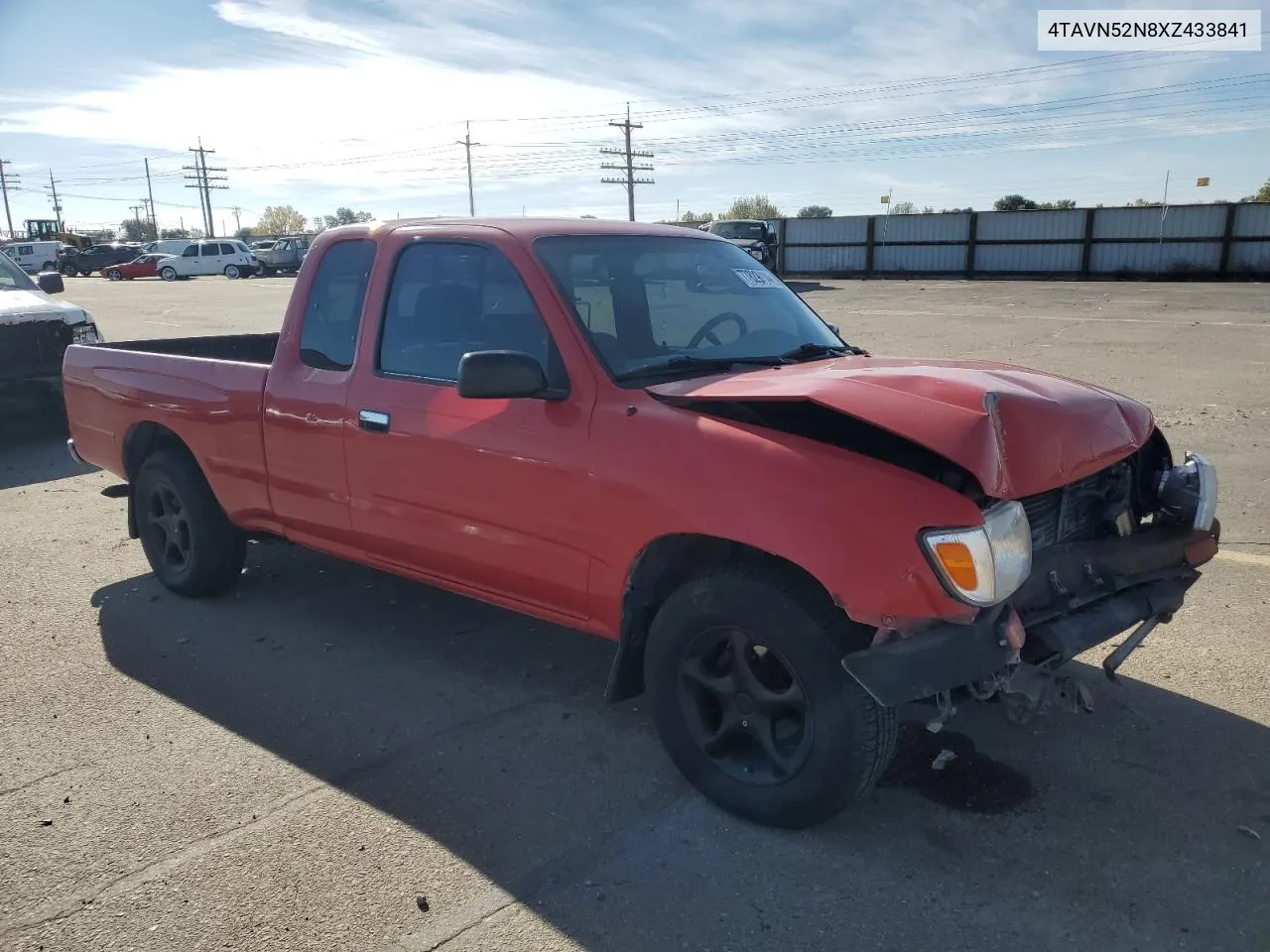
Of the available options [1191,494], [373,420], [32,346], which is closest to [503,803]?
[373,420]

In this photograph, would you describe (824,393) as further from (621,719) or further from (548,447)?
(621,719)

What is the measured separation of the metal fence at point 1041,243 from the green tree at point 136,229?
103 meters

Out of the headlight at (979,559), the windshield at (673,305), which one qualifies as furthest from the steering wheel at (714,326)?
the headlight at (979,559)

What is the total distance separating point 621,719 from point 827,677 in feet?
4.16

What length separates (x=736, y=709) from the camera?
3223 mm

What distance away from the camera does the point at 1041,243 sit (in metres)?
34.2

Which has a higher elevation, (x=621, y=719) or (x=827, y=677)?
(x=827, y=677)

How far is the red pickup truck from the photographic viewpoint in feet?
9.27

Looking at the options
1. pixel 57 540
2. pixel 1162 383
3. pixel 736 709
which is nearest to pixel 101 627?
pixel 57 540

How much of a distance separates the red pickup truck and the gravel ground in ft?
1.14

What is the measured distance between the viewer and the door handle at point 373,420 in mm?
4047

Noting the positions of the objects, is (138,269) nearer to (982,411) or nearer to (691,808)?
(691,808)

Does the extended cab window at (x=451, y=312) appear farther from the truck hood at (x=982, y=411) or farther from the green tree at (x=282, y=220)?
the green tree at (x=282, y=220)

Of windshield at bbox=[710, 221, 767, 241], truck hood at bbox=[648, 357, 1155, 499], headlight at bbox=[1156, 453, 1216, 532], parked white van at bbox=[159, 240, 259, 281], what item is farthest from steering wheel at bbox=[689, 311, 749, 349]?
parked white van at bbox=[159, 240, 259, 281]
